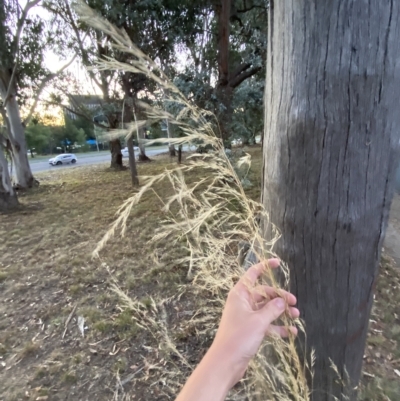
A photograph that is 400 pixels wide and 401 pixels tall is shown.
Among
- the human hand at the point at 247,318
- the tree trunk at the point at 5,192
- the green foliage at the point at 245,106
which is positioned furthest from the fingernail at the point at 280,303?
the tree trunk at the point at 5,192

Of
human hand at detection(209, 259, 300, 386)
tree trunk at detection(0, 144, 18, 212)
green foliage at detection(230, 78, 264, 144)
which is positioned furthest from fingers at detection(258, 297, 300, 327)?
tree trunk at detection(0, 144, 18, 212)

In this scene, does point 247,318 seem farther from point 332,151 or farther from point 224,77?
point 224,77

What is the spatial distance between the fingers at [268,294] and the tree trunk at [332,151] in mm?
191

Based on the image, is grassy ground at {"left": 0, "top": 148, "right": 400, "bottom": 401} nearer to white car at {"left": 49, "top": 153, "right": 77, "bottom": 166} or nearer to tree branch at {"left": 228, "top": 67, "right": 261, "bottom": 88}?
tree branch at {"left": 228, "top": 67, "right": 261, "bottom": 88}

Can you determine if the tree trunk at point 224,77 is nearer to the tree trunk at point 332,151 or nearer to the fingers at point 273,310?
the tree trunk at point 332,151

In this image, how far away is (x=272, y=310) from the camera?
915 mm

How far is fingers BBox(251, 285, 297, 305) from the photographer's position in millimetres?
941

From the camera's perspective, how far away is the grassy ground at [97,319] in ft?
6.38

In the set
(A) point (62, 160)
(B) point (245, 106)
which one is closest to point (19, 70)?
(B) point (245, 106)

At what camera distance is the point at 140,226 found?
4410 millimetres

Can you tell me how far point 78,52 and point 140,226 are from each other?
21.0ft

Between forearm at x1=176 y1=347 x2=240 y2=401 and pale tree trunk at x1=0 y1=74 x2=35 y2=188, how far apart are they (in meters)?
8.65

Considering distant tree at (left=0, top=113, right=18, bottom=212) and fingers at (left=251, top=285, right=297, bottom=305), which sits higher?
fingers at (left=251, top=285, right=297, bottom=305)

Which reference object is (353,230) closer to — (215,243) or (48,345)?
(215,243)
